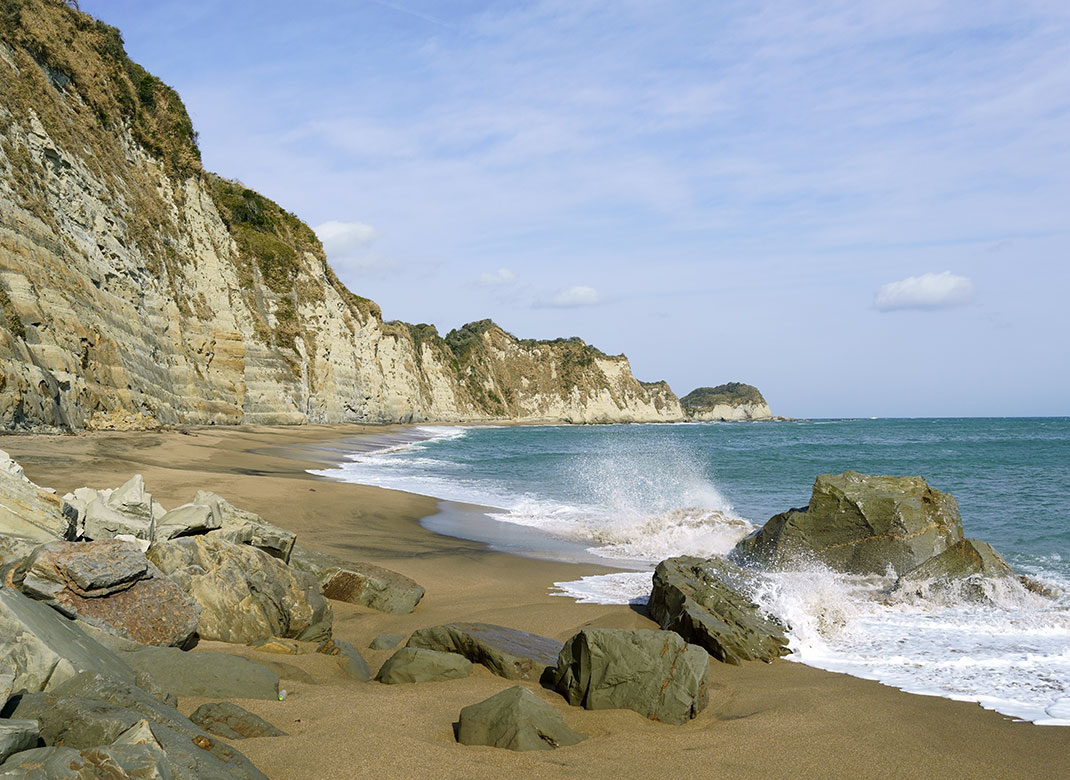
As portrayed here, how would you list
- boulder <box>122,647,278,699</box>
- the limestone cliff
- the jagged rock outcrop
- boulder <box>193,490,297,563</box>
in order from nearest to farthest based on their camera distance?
boulder <box>122,647,278,699</box> < boulder <box>193,490,297,563</box> < the limestone cliff < the jagged rock outcrop

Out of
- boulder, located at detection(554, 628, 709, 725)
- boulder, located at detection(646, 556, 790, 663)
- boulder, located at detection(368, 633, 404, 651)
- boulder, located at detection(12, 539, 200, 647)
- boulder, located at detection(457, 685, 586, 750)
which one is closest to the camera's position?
boulder, located at detection(457, 685, 586, 750)

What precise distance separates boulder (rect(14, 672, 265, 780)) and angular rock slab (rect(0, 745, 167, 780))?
0.12 metres

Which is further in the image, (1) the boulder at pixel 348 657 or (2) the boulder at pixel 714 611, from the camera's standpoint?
(2) the boulder at pixel 714 611

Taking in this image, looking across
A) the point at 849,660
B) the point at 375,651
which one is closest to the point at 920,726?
the point at 849,660

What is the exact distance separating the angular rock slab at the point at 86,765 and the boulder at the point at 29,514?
309cm

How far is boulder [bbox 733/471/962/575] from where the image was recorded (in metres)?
9.58

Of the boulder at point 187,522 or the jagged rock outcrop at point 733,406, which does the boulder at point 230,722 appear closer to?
the boulder at point 187,522

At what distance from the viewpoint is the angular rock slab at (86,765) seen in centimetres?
234

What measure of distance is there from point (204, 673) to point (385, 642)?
7.04 feet

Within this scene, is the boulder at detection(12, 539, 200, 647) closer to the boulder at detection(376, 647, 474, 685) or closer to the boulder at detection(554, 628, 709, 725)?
the boulder at detection(376, 647, 474, 685)

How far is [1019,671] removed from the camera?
19.8ft

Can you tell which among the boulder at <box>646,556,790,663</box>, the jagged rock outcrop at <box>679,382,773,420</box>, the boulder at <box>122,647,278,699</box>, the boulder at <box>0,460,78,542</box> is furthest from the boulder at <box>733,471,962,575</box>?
the jagged rock outcrop at <box>679,382,773,420</box>

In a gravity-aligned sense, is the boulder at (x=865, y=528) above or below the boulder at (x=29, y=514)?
below

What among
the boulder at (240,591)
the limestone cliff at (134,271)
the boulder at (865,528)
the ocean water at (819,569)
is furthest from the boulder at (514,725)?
the limestone cliff at (134,271)
